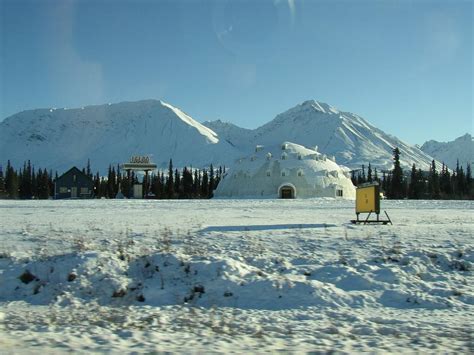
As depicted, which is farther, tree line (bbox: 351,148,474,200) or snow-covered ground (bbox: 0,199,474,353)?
tree line (bbox: 351,148,474,200)

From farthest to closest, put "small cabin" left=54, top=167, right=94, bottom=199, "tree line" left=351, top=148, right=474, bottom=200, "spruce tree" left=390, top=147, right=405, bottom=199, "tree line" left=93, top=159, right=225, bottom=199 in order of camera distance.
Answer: "tree line" left=93, top=159, right=225, bottom=199
"spruce tree" left=390, top=147, right=405, bottom=199
"tree line" left=351, top=148, right=474, bottom=200
"small cabin" left=54, top=167, right=94, bottom=199

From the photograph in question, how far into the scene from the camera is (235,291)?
1091cm

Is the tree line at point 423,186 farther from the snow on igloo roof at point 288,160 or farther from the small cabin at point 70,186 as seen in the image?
the small cabin at point 70,186

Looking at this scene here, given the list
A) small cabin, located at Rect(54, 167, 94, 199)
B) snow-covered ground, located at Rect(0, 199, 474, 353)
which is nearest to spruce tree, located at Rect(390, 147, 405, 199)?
small cabin, located at Rect(54, 167, 94, 199)

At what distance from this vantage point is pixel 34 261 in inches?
494

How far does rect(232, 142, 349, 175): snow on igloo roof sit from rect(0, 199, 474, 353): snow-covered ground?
2308 inches

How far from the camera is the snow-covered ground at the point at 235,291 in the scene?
7852mm

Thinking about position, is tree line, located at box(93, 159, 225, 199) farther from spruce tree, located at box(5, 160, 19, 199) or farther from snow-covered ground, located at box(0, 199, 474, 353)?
snow-covered ground, located at box(0, 199, 474, 353)

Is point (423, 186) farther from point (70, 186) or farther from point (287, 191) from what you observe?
point (70, 186)

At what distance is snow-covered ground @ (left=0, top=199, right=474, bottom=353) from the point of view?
7.85 m

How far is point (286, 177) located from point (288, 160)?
15.5ft

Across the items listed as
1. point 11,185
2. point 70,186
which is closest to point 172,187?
point 70,186

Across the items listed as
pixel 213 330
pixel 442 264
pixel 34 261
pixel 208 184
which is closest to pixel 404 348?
pixel 213 330

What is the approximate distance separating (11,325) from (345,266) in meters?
8.28
